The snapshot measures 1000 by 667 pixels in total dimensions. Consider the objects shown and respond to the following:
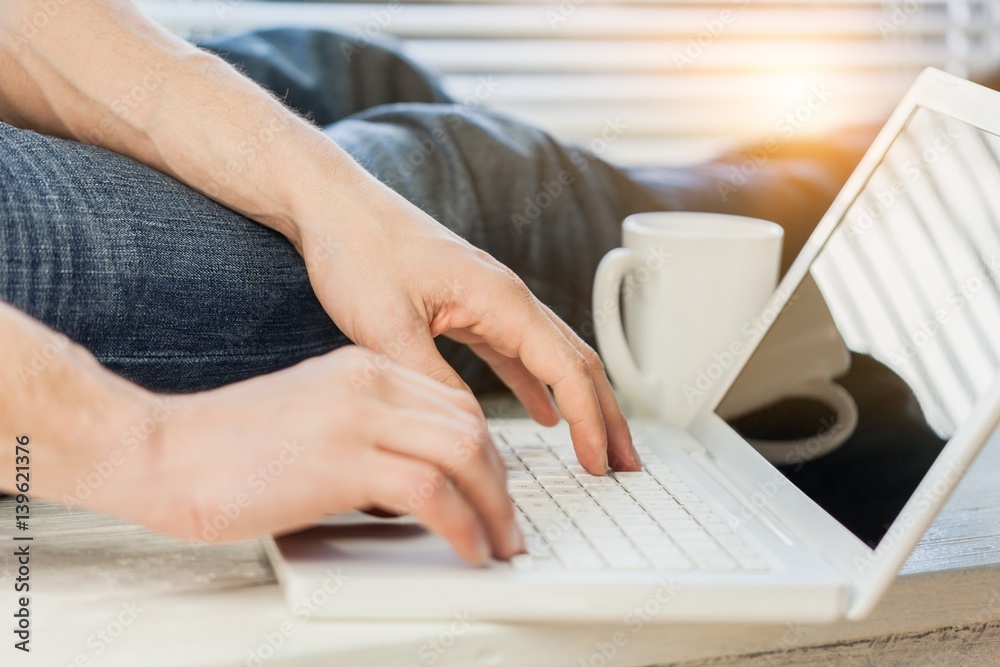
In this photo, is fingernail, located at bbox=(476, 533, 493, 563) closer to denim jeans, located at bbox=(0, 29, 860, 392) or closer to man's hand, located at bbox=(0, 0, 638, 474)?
man's hand, located at bbox=(0, 0, 638, 474)

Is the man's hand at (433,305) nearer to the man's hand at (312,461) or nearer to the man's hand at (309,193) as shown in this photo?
the man's hand at (309,193)

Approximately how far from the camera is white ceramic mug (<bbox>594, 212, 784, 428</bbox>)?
70cm

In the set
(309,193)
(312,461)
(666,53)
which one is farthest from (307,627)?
(666,53)

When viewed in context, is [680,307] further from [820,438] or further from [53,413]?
[53,413]

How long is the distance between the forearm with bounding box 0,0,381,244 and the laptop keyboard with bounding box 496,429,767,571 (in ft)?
0.66

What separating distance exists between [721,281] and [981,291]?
8.4 inches

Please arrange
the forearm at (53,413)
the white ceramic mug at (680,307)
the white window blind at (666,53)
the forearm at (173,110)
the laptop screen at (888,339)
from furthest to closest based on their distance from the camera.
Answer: the white window blind at (666,53), the white ceramic mug at (680,307), the forearm at (173,110), the laptop screen at (888,339), the forearm at (53,413)

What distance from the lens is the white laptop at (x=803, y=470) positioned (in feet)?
1.32

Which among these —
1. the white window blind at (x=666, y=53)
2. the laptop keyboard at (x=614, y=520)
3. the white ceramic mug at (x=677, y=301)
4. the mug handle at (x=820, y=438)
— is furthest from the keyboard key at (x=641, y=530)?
the white window blind at (x=666, y=53)

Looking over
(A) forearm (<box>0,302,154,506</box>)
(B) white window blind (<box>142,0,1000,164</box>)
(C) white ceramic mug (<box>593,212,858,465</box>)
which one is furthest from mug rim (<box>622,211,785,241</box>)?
(B) white window blind (<box>142,0,1000,164</box>)

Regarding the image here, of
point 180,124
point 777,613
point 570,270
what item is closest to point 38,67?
point 180,124

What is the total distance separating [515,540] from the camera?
42 cm

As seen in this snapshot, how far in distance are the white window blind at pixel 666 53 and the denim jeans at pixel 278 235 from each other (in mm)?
596

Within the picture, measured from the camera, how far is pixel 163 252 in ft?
1.76
